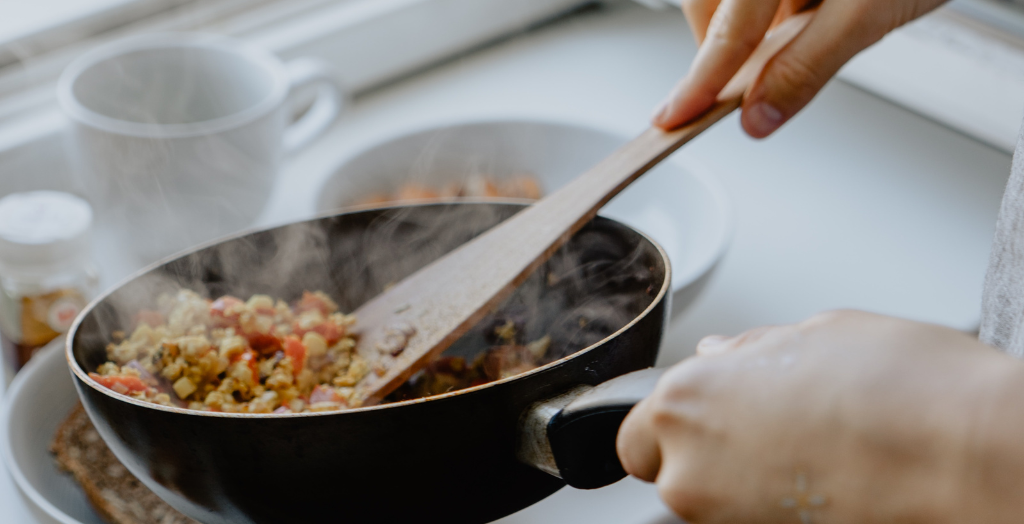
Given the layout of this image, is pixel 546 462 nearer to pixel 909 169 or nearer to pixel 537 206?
pixel 537 206

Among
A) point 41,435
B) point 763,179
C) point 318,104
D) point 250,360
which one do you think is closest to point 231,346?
point 250,360

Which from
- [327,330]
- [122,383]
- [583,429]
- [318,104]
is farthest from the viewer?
[318,104]

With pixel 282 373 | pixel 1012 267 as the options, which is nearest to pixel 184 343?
pixel 282 373

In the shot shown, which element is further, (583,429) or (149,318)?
(149,318)

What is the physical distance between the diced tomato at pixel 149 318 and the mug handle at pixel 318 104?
0.92 ft

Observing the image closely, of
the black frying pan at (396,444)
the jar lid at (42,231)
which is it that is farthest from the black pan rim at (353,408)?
the jar lid at (42,231)

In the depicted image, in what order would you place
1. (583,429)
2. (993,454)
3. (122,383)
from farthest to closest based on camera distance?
(122,383) < (583,429) < (993,454)

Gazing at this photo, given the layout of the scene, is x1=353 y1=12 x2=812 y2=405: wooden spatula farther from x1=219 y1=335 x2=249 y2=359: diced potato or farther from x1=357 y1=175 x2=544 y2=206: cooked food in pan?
A: x1=357 y1=175 x2=544 y2=206: cooked food in pan

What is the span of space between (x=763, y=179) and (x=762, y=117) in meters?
0.35

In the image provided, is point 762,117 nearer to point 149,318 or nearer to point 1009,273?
point 1009,273

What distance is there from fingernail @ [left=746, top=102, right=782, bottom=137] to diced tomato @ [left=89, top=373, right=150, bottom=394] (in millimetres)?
467

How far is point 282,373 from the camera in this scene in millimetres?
535

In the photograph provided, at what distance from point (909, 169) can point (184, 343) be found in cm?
81

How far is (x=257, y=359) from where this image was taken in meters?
0.55
